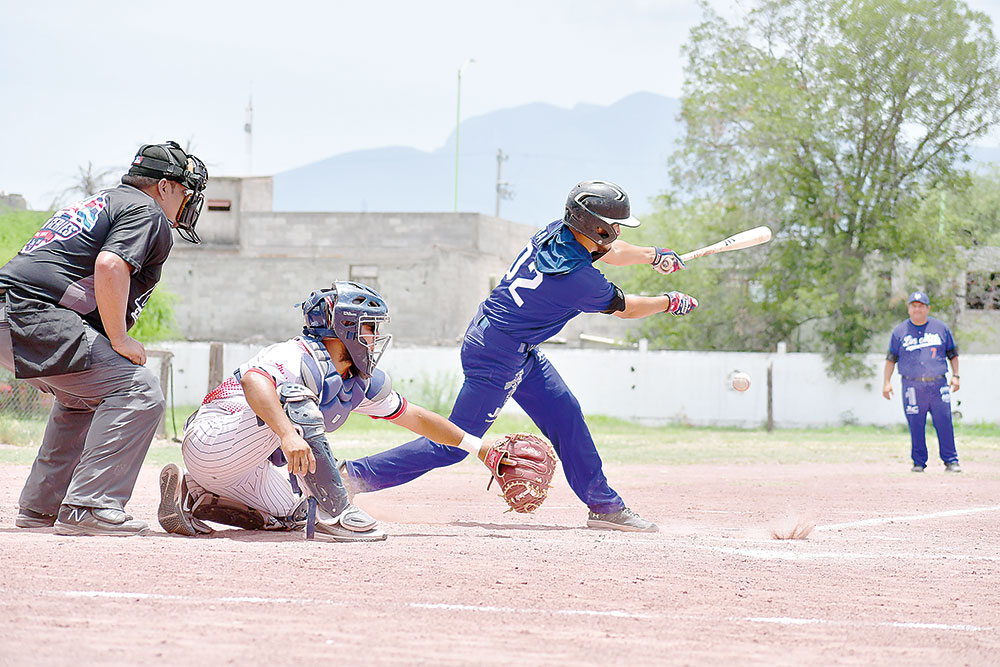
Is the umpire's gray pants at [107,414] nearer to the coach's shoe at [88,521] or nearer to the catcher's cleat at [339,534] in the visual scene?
the coach's shoe at [88,521]

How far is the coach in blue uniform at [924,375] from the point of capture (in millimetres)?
14305

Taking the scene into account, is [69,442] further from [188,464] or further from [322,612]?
[322,612]

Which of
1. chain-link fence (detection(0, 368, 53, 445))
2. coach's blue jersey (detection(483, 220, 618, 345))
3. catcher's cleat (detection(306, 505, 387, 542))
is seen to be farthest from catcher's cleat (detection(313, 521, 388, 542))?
chain-link fence (detection(0, 368, 53, 445))

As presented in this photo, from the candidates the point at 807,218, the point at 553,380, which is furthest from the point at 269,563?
the point at 807,218

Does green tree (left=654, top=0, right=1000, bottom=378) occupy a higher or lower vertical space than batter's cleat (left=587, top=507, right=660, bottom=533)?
higher

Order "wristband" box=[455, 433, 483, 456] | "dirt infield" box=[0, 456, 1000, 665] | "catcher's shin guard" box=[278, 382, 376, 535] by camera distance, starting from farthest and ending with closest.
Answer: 1. "wristband" box=[455, 433, 483, 456]
2. "catcher's shin guard" box=[278, 382, 376, 535]
3. "dirt infield" box=[0, 456, 1000, 665]

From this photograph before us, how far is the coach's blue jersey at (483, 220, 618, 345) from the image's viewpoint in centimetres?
719

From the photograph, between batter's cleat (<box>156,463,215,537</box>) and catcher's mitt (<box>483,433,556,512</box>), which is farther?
catcher's mitt (<box>483,433,556,512</box>)

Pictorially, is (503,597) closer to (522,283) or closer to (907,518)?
(522,283)

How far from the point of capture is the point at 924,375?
1458 cm

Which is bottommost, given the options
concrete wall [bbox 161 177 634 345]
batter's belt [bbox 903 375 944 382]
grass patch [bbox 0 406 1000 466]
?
grass patch [bbox 0 406 1000 466]

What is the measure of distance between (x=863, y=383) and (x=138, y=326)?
19192mm

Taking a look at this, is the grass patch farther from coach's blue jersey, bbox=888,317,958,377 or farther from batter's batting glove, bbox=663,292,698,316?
batter's batting glove, bbox=663,292,698,316

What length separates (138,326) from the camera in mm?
30438
